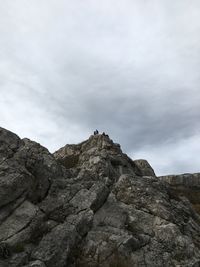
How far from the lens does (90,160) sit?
4653 centimetres

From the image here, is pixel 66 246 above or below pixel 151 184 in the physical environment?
below

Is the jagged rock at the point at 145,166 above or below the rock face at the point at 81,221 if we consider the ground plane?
above

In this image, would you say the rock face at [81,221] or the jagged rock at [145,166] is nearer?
the rock face at [81,221]

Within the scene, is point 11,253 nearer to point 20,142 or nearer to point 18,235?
point 18,235

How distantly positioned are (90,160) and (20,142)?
50.7 ft

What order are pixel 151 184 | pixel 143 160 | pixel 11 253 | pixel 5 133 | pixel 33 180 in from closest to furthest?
pixel 11 253
pixel 33 180
pixel 5 133
pixel 151 184
pixel 143 160

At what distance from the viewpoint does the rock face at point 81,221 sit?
25719mm

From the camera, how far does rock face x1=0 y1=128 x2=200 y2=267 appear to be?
25719mm

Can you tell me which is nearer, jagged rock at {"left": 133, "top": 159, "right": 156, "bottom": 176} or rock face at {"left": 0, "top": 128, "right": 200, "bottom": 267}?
rock face at {"left": 0, "top": 128, "right": 200, "bottom": 267}

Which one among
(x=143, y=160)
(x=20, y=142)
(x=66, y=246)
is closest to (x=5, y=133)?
(x=20, y=142)

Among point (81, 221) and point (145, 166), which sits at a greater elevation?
point (145, 166)

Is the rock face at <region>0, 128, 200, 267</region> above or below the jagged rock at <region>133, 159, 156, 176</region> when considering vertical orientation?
below

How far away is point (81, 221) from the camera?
95.2ft

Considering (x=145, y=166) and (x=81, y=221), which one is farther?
(x=145, y=166)
